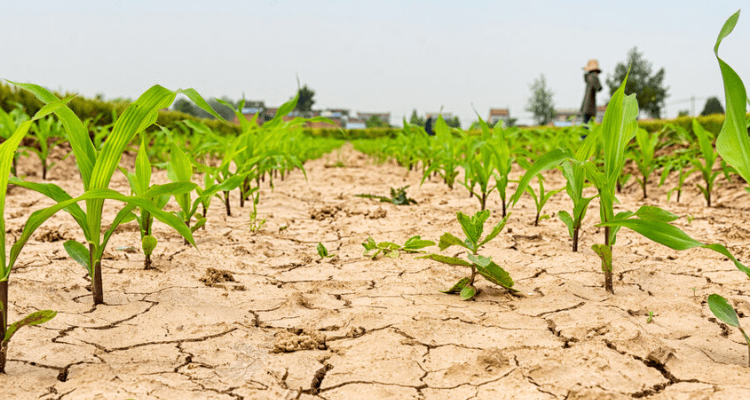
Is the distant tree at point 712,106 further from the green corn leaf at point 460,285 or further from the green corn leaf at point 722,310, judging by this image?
the green corn leaf at point 722,310

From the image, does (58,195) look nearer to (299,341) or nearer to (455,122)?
(299,341)

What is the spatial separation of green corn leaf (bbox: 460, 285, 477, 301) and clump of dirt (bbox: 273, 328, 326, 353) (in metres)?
0.44

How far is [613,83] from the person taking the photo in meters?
41.2

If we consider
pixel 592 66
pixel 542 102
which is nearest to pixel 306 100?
pixel 542 102

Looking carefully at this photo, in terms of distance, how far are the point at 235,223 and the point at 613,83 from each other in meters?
44.4

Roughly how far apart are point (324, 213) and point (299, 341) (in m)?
1.71

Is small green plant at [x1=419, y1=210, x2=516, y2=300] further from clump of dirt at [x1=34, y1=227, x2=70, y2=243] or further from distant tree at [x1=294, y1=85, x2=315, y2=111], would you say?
distant tree at [x1=294, y1=85, x2=315, y2=111]

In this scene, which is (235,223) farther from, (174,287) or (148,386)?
(148,386)

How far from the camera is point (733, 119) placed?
1.11 m

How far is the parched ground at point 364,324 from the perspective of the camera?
0.98 m

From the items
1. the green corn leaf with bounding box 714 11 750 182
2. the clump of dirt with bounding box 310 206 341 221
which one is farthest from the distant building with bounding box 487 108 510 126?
the green corn leaf with bounding box 714 11 750 182

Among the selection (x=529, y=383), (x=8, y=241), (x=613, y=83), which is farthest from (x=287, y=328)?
(x=613, y=83)

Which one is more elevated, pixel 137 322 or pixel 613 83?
pixel 613 83

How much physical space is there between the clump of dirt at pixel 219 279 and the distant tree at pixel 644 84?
42.0 metres
